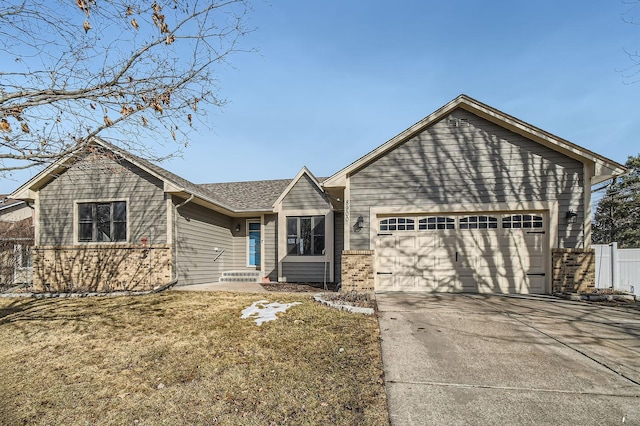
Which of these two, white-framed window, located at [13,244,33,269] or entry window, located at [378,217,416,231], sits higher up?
entry window, located at [378,217,416,231]

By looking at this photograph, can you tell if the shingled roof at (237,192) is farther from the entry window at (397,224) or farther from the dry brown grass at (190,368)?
the entry window at (397,224)

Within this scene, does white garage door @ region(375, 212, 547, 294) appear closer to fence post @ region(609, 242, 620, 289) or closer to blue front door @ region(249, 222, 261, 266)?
fence post @ region(609, 242, 620, 289)

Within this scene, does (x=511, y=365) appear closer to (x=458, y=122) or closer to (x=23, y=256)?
(x=458, y=122)

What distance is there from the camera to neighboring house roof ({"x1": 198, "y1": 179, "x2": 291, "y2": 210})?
51.9ft

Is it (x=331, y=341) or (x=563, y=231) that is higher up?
(x=563, y=231)

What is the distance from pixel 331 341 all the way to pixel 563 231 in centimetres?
755

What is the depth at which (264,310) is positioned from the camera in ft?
25.9

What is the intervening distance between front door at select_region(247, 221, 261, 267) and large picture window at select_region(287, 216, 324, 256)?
2628mm

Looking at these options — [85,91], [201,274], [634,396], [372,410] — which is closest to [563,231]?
[634,396]

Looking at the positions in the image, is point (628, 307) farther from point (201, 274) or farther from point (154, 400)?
point (201, 274)

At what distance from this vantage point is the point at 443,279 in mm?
10133

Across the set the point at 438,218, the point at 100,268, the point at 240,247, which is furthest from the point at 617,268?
the point at 100,268

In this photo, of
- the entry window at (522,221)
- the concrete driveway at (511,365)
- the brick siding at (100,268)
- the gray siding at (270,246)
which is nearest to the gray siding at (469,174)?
the entry window at (522,221)

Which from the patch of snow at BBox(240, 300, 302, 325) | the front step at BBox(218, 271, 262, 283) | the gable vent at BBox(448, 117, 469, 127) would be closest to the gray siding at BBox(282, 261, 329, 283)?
the front step at BBox(218, 271, 262, 283)
